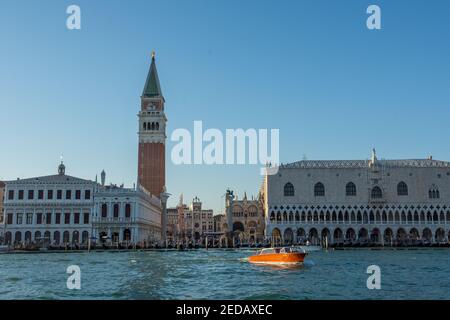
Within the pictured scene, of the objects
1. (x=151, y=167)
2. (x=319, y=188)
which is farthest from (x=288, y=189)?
(x=151, y=167)

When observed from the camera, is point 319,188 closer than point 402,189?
No

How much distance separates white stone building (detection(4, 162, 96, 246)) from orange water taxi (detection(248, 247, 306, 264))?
31954 mm

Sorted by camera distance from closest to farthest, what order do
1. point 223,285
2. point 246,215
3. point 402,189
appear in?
point 223,285 → point 402,189 → point 246,215

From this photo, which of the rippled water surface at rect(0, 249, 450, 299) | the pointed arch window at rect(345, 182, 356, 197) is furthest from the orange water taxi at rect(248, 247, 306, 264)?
the pointed arch window at rect(345, 182, 356, 197)

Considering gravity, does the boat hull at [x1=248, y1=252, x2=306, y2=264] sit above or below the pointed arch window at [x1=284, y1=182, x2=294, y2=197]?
below

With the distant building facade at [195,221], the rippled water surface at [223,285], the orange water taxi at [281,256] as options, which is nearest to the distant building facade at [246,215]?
the distant building facade at [195,221]

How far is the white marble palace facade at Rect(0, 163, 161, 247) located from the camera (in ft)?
198

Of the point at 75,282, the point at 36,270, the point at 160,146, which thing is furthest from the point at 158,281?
the point at 160,146

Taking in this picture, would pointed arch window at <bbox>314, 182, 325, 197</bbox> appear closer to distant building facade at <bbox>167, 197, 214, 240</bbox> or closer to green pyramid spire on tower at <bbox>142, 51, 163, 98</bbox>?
green pyramid spire on tower at <bbox>142, 51, 163, 98</bbox>

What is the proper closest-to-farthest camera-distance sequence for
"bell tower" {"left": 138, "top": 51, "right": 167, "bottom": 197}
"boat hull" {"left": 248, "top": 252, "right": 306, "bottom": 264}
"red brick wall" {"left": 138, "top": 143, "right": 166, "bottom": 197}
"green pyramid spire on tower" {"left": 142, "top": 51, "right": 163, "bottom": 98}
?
1. "boat hull" {"left": 248, "top": 252, "right": 306, "bottom": 264}
2. "red brick wall" {"left": 138, "top": 143, "right": 166, "bottom": 197}
3. "bell tower" {"left": 138, "top": 51, "right": 167, "bottom": 197}
4. "green pyramid spire on tower" {"left": 142, "top": 51, "right": 163, "bottom": 98}

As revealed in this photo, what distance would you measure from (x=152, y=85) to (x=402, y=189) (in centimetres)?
4403

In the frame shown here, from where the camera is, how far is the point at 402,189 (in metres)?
76.5

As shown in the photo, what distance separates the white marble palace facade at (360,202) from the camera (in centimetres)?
7562

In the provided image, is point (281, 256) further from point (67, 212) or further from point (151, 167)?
point (151, 167)
